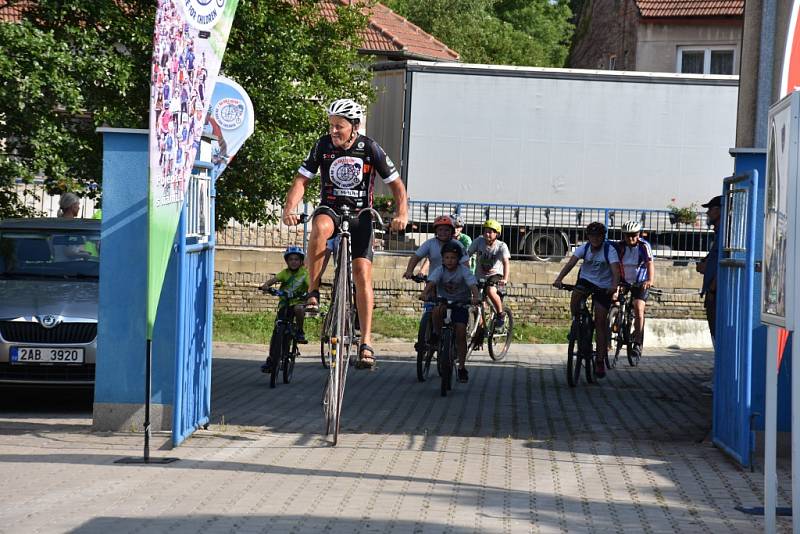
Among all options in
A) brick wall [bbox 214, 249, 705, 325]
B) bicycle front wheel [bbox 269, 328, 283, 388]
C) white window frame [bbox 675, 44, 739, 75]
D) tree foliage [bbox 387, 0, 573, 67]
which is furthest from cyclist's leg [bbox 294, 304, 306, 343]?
tree foliage [bbox 387, 0, 573, 67]

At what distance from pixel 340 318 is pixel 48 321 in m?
3.36

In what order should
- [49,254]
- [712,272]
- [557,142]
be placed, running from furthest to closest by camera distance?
[557,142] → [712,272] → [49,254]

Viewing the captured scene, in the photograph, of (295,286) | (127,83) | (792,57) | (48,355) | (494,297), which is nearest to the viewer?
(792,57)

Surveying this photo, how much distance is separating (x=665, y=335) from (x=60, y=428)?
49.4 ft

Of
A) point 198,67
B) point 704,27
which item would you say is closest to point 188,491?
point 198,67

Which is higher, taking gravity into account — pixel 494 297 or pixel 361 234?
pixel 361 234

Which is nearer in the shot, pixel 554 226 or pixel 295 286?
pixel 295 286

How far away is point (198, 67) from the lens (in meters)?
8.76

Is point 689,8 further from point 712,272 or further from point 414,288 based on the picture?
point 712,272

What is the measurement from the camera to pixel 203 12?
8.70 meters

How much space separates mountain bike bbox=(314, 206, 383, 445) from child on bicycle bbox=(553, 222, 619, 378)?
21.6ft

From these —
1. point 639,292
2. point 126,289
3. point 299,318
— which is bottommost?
point 299,318

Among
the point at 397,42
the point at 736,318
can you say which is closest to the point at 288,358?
the point at 736,318

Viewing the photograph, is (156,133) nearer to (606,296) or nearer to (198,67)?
(198,67)
